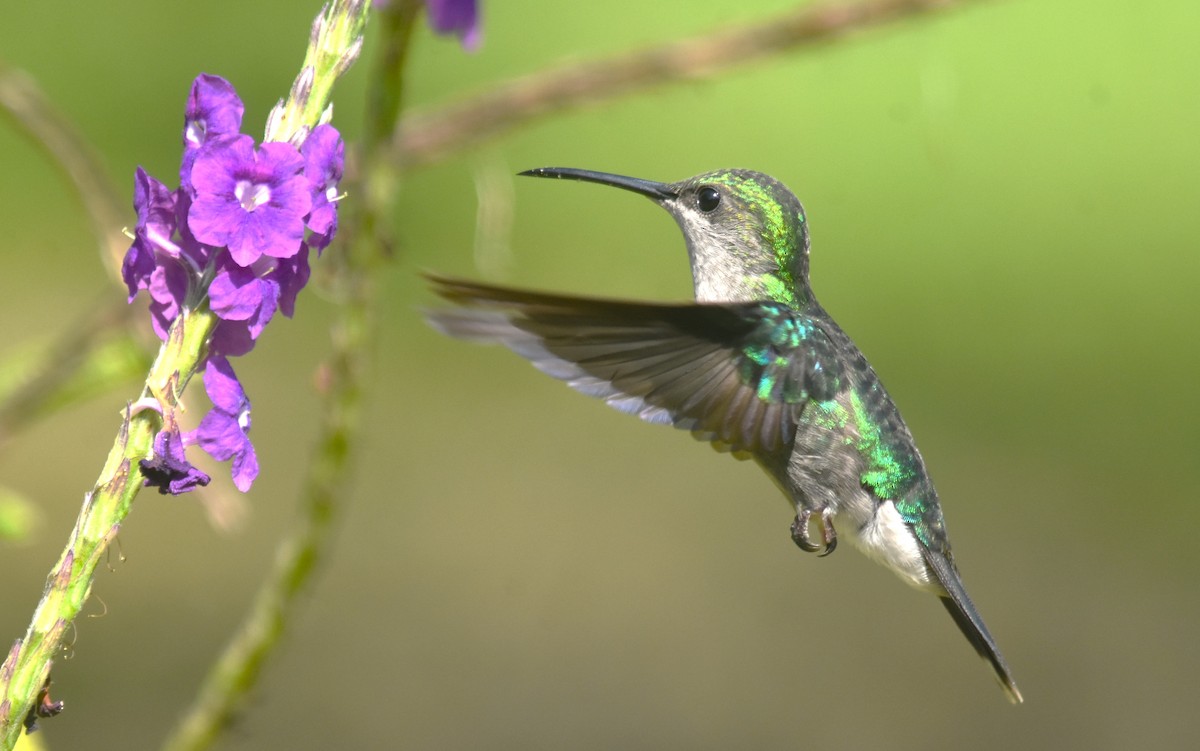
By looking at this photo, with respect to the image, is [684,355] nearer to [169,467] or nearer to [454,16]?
[454,16]

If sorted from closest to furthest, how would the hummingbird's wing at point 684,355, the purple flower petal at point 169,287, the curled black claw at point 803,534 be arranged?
the purple flower petal at point 169,287
the hummingbird's wing at point 684,355
the curled black claw at point 803,534

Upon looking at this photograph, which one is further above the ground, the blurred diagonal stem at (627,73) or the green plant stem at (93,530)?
the blurred diagonal stem at (627,73)

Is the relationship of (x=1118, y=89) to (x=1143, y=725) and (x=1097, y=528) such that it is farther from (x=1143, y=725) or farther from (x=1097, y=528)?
(x=1143, y=725)

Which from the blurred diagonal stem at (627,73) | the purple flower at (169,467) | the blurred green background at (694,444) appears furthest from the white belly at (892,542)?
the blurred green background at (694,444)

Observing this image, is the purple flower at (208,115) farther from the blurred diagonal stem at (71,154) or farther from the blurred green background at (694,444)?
the blurred green background at (694,444)

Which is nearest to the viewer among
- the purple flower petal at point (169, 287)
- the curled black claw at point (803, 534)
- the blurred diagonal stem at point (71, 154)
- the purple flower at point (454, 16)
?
the purple flower petal at point (169, 287)

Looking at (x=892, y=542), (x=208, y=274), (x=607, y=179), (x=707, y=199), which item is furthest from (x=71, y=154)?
(x=892, y=542)

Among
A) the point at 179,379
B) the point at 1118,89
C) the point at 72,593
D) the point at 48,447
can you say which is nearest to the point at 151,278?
A: the point at 179,379
